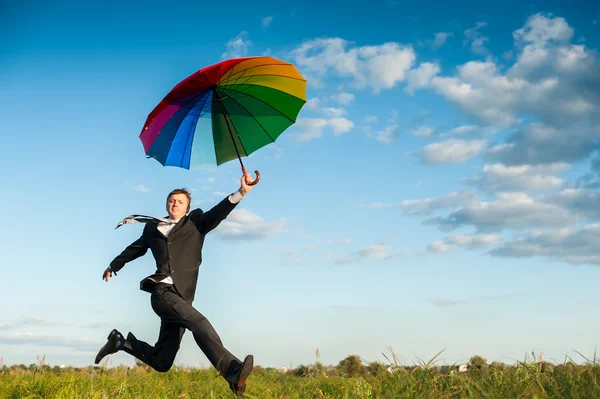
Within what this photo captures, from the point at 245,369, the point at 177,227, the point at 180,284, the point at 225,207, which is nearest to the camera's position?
the point at 245,369

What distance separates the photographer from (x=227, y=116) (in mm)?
7465

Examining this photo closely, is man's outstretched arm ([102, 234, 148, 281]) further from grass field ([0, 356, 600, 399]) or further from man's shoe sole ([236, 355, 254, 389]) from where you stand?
man's shoe sole ([236, 355, 254, 389])

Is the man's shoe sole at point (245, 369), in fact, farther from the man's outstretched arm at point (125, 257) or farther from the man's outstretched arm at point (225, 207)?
the man's outstretched arm at point (125, 257)

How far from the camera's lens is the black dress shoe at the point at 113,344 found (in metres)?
7.31

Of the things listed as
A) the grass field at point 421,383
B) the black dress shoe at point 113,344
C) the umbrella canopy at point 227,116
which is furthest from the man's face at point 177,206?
the grass field at point 421,383

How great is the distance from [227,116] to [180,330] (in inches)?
106

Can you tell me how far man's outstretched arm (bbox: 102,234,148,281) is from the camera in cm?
732

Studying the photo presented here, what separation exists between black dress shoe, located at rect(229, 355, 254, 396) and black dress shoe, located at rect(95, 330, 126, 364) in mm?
1973

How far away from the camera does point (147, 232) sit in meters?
7.14

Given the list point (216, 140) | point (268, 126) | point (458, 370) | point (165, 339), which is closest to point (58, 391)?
point (165, 339)

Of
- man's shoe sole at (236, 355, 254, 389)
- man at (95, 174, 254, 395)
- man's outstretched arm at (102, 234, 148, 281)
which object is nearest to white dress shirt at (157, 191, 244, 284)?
man at (95, 174, 254, 395)

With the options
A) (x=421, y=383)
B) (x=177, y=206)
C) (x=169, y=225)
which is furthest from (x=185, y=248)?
→ (x=421, y=383)

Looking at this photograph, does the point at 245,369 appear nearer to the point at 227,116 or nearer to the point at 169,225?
the point at 169,225

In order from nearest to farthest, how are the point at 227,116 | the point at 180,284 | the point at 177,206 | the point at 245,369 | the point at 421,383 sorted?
1. the point at 421,383
2. the point at 245,369
3. the point at 180,284
4. the point at 177,206
5. the point at 227,116
